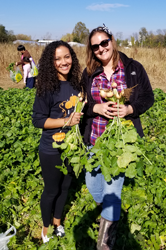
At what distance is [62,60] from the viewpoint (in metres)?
1.67

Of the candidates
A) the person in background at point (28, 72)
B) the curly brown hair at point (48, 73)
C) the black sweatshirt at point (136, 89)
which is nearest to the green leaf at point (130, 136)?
the black sweatshirt at point (136, 89)

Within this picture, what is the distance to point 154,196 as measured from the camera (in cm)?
235

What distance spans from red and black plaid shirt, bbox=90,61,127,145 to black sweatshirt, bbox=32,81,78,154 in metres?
0.20

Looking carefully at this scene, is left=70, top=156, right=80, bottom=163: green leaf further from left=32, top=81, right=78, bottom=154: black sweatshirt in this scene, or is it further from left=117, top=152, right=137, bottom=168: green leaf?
left=117, top=152, right=137, bottom=168: green leaf

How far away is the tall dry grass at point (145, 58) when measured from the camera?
38.6ft

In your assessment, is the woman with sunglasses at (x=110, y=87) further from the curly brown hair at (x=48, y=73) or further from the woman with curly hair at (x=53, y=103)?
the curly brown hair at (x=48, y=73)

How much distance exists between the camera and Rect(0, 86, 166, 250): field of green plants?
191 centimetres

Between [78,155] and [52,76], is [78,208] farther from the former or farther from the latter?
[52,76]

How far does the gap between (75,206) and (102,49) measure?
180 cm

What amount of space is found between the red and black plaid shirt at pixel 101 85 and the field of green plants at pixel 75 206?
445mm

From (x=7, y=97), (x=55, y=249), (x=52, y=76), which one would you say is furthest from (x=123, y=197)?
(x=7, y=97)

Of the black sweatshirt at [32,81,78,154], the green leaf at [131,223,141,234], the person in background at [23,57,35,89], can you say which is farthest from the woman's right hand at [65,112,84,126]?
the person in background at [23,57,35,89]

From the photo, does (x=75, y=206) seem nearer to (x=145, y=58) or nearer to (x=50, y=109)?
(x=50, y=109)

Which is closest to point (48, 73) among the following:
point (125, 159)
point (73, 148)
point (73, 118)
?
point (73, 118)
